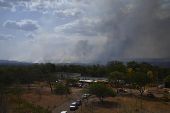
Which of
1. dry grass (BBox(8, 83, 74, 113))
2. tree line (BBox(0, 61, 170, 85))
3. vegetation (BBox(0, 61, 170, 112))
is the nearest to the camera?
dry grass (BBox(8, 83, 74, 113))

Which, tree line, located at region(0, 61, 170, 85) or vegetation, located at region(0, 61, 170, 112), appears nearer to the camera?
vegetation, located at region(0, 61, 170, 112)

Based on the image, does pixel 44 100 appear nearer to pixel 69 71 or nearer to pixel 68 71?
pixel 69 71

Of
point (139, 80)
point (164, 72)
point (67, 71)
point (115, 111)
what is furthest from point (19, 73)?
point (164, 72)

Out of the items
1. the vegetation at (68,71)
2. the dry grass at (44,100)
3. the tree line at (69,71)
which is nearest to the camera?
the dry grass at (44,100)

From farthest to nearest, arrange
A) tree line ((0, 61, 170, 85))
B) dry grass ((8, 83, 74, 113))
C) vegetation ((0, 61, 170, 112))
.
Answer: tree line ((0, 61, 170, 85))
vegetation ((0, 61, 170, 112))
dry grass ((8, 83, 74, 113))

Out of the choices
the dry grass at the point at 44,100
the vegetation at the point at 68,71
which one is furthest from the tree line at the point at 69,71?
the dry grass at the point at 44,100

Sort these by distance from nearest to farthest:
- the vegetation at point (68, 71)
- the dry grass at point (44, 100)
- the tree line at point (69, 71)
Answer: the dry grass at point (44, 100) → the vegetation at point (68, 71) → the tree line at point (69, 71)

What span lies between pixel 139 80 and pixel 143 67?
36013mm

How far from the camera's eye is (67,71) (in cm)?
8756

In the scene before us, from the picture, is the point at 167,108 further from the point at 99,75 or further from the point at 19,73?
the point at 99,75

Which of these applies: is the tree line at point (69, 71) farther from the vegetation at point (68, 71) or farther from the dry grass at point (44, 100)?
the dry grass at point (44, 100)

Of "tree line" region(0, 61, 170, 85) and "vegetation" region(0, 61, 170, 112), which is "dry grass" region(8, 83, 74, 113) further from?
"tree line" region(0, 61, 170, 85)

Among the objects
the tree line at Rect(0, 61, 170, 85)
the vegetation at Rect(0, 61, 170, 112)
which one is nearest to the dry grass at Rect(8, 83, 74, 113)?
the vegetation at Rect(0, 61, 170, 112)

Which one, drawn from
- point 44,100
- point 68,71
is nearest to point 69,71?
point 68,71
